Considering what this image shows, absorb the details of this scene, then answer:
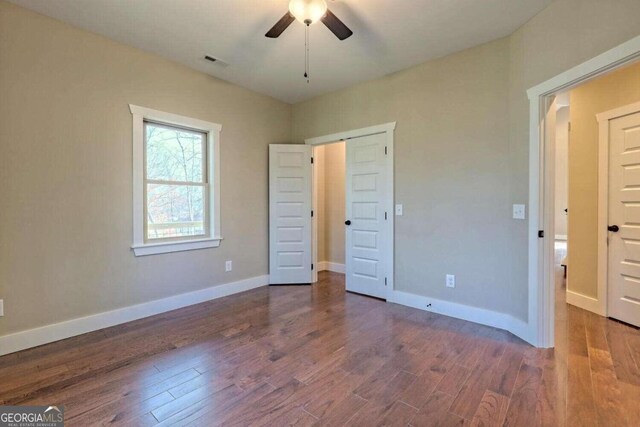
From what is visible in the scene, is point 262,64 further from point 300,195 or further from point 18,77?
point 18,77

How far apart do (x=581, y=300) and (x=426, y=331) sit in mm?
2034

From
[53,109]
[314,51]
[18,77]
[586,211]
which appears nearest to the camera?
[18,77]

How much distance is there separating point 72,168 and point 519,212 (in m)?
3.99

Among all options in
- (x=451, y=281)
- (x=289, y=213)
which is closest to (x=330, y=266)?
(x=289, y=213)

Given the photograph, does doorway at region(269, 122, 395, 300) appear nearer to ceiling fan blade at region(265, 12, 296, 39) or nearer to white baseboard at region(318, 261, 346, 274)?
white baseboard at region(318, 261, 346, 274)

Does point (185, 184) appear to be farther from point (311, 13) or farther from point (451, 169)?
point (451, 169)

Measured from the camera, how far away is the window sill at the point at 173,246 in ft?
10.1

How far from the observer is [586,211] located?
3.26 m

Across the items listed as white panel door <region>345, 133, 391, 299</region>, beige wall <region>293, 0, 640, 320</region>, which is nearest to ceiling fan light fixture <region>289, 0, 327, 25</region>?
beige wall <region>293, 0, 640, 320</region>

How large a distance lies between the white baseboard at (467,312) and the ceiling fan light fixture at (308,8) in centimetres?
292

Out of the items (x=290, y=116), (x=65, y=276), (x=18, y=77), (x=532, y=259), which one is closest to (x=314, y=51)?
(x=290, y=116)

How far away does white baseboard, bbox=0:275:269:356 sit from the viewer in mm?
2383

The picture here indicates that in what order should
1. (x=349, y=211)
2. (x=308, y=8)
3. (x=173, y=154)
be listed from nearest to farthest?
(x=308, y=8) → (x=173, y=154) → (x=349, y=211)

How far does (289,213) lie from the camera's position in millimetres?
4391
